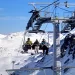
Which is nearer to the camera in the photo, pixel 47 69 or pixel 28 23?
pixel 47 69

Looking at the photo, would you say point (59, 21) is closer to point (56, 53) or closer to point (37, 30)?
point (56, 53)

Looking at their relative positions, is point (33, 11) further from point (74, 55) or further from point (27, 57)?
point (27, 57)

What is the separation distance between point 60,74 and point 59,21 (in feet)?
9.92

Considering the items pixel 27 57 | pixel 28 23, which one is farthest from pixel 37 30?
pixel 27 57

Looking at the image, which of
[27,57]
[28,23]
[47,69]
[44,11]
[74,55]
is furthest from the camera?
[27,57]

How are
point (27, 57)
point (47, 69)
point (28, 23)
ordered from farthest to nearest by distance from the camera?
point (27, 57)
point (28, 23)
point (47, 69)

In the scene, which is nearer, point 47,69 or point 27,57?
point 47,69

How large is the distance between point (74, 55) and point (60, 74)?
10.5 m

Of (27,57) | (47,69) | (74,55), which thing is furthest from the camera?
(27,57)

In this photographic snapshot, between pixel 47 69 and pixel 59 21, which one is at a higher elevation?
pixel 59 21


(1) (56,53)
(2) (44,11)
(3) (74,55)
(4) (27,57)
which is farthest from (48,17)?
(4) (27,57)

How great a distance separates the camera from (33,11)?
21.4 metres

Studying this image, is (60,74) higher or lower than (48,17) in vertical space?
lower

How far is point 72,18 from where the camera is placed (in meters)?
22.0
